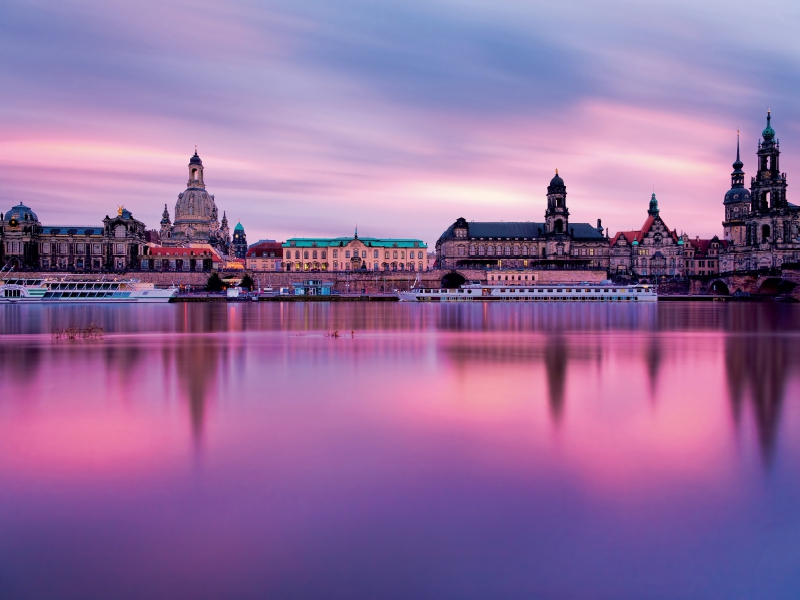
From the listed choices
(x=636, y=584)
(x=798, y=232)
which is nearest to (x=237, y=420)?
(x=636, y=584)

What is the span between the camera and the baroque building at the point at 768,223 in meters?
91.8

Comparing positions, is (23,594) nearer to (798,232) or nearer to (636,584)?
(636,584)

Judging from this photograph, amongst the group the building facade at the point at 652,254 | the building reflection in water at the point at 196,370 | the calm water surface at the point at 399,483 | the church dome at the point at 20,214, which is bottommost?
the calm water surface at the point at 399,483

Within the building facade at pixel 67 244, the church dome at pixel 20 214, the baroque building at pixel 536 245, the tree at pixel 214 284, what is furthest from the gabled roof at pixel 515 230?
the church dome at pixel 20 214

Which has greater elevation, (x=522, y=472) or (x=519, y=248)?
(x=519, y=248)

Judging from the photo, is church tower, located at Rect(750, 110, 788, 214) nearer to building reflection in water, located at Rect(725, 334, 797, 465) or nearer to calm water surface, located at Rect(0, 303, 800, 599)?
building reflection in water, located at Rect(725, 334, 797, 465)

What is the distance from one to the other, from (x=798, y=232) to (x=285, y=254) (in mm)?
72317

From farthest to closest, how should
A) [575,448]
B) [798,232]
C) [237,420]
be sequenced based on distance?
[798,232] → [237,420] → [575,448]

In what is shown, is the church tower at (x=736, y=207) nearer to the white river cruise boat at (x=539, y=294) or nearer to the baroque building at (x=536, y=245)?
the baroque building at (x=536, y=245)

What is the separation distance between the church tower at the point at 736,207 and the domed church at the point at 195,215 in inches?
3489

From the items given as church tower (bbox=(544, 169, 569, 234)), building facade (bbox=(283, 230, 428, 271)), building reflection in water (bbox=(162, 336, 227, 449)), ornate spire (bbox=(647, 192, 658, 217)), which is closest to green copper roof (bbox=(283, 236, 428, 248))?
building facade (bbox=(283, 230, 428, 271))

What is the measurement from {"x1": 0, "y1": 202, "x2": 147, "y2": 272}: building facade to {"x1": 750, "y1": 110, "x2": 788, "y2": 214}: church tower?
89570 mm

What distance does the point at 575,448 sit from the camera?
1053cm

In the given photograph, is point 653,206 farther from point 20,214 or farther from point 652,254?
point 20,214
